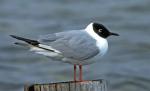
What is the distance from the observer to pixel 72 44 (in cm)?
621

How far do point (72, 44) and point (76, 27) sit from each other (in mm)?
7253

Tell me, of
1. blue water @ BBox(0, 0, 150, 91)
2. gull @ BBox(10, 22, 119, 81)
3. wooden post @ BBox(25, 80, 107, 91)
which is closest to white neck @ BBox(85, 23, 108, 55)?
gull @ BBox(10, 22, 119, 81)

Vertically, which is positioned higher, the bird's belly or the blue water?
the blue water

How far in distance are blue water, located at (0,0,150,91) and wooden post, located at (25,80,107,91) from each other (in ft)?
17.1

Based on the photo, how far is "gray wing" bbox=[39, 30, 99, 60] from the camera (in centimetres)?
614

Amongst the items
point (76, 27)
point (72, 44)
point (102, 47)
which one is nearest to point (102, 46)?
point (102, 47)

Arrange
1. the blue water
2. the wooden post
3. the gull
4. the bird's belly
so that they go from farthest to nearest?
the blue water < the bird's belly < the gull < the wooden post

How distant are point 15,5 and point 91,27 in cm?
962

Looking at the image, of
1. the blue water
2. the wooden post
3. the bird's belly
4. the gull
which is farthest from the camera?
the blue water

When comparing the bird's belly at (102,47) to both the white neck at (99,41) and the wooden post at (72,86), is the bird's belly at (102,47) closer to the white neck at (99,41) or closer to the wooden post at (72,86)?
the white neck at (99,41)

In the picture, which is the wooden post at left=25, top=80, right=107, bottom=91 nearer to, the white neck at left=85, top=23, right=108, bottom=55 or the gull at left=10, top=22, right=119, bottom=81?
the gull at left=10, top=22, right=119, bottom=81

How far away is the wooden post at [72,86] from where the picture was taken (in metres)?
5.50

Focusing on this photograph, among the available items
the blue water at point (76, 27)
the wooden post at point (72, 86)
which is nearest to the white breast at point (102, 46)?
the wooden post at point (72, 86)

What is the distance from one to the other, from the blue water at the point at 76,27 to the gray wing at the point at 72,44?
15.2 feet
